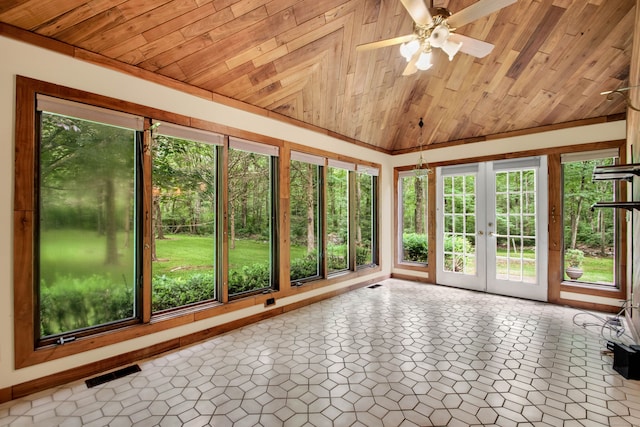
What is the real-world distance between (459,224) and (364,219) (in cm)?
171

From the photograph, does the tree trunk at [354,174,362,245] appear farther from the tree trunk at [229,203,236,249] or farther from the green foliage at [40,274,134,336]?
the green foliage at [40,274,134,336]

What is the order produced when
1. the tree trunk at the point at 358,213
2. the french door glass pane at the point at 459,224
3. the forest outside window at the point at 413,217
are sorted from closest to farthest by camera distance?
the french door glass pane at the point at 459,224
the tree trunk at the point at 358,213
the forest outside window at the point at 413,217

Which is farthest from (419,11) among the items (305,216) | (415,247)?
(415,247)

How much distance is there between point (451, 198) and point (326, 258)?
8.63 feet

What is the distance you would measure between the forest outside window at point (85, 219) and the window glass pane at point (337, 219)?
2.89 m

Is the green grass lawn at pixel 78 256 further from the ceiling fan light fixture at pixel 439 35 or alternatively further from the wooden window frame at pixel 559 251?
the wooden window frame at pixel 559 251

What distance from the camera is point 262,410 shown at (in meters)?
2.03

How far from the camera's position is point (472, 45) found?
2.64 metres

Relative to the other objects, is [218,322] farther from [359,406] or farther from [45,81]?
[45,81]

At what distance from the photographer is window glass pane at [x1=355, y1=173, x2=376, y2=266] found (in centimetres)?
566

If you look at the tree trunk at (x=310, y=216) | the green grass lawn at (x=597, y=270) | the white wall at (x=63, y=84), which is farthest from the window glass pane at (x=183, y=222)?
the green grass lawn at (x=597, y=270)

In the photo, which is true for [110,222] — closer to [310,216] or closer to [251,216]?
[251,216]

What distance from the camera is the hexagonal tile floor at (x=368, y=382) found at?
6.43 ft

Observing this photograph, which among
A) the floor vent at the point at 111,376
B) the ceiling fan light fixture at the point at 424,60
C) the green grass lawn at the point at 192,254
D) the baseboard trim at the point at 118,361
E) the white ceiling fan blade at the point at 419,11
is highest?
the white ceiling fan blade at the point at 419,11
